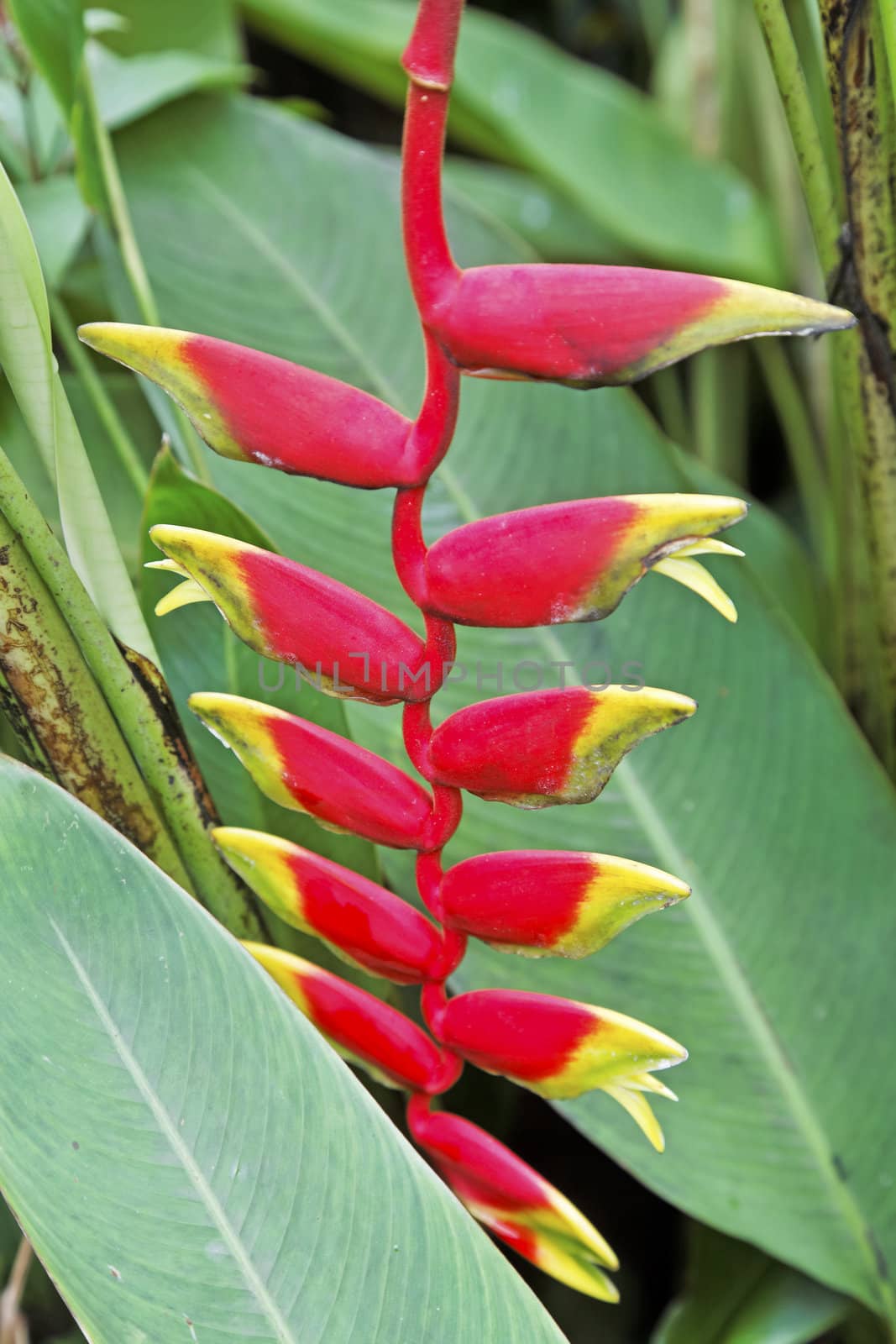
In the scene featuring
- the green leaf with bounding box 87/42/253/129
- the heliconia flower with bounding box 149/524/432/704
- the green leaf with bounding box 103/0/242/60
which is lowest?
the heliconia flower with bounding box 149/524/432/704

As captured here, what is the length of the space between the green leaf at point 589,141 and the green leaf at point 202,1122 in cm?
76

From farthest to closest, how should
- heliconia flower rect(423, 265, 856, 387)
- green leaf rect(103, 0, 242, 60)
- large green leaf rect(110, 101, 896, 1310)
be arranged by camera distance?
green leaf rect(103, 0, 242, 60)
large green leaf rect(110, 101, 896, 1310)
heliconia flower rect(423, 265, 856, 387)

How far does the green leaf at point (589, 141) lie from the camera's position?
92 centimetres

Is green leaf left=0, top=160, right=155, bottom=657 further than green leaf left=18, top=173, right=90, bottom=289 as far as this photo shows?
No

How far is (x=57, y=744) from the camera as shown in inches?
13.4

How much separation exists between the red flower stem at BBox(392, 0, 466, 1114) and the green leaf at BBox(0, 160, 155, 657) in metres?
0.11

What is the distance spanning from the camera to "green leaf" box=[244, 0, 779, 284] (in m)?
0.92

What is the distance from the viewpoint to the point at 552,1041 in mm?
319

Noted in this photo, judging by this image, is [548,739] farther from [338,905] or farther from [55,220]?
[55,220]

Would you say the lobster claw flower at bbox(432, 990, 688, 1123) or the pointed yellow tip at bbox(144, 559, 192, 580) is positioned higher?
the pointed yellow tip at bbox(144, 559, 192, 580)

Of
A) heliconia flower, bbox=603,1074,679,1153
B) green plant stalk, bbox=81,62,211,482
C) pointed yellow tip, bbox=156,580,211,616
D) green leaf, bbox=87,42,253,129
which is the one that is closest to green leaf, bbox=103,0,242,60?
green leaf, bbox=87,42,253,129

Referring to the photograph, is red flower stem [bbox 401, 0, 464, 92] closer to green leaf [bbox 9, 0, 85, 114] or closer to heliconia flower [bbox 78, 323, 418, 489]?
heliconia flower [bbox 78, 323, 418, 489]

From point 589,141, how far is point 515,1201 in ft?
2.81

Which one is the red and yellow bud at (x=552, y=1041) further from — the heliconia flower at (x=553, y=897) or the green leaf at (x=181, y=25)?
the green leaf at (x=181, y=25)
